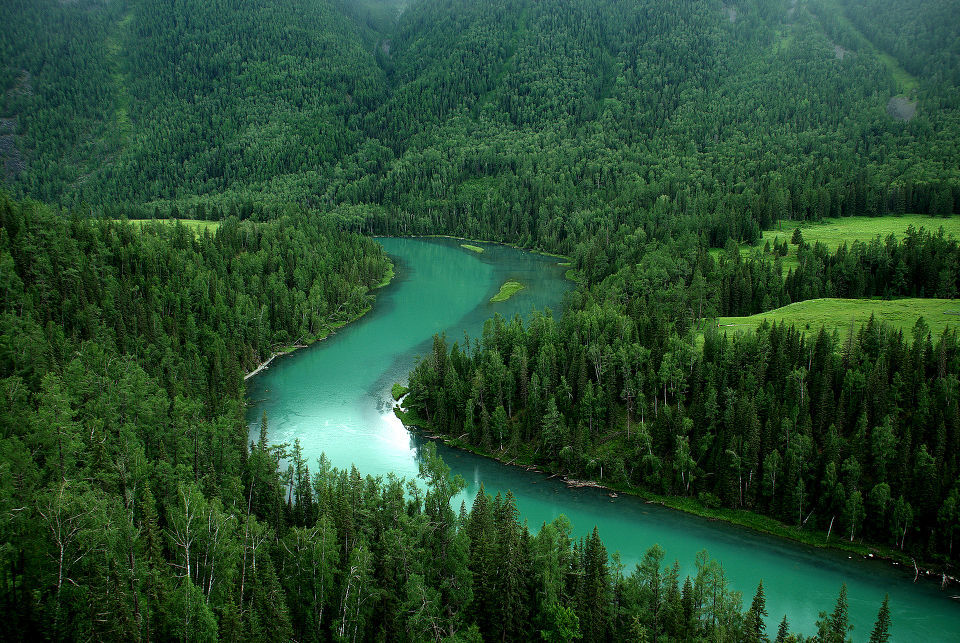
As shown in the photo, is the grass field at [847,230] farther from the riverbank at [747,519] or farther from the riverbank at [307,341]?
the riverbank at [307,341]

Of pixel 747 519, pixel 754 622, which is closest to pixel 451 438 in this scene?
pixel 747 519

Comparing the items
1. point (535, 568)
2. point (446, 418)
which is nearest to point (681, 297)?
point (446, 418)

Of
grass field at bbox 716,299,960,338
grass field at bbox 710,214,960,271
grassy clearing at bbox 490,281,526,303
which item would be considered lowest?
grassy clearing at bbox 490,281,526,303

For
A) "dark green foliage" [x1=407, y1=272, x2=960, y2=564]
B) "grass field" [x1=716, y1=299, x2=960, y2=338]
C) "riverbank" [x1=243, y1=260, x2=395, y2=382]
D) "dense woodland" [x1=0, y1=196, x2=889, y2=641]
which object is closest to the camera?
"dense woodland" [x1=0, y1=196, x2=889, y2=641]

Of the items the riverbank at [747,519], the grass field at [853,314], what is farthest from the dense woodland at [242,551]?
the grass field at [853,314]

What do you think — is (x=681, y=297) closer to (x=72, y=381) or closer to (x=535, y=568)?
(x=535, y=568)

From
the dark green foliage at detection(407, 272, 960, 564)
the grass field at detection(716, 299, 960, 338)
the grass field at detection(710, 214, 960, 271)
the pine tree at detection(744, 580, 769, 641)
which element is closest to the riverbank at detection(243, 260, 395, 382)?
the dark green foliage at detection(407, 272, 960, 564)

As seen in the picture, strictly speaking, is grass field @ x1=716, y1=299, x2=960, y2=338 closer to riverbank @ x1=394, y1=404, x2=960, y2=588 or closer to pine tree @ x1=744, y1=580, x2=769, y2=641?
riverbank @ x1=394, y1=404, x2=960, y2=588
